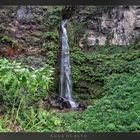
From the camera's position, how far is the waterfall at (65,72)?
5.30 meters

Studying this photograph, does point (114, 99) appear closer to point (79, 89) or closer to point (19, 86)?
point (79, 89)

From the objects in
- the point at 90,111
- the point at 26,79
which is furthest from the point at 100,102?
the point at 26,79

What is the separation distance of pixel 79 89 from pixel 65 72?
133 millimetres

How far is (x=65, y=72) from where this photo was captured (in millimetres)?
5352

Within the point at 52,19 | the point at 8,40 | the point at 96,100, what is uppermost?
the point at 52,19

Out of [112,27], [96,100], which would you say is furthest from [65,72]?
[112,27]

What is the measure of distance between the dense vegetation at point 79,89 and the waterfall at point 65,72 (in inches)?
1.3

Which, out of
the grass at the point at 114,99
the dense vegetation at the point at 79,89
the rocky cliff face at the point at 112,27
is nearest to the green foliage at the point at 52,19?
the dense vegetation at the point at 79,89

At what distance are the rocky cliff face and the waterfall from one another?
0.34 feet

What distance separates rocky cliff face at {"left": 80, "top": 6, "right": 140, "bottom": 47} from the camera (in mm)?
5285

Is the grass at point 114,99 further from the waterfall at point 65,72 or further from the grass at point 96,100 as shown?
the waterfall at point 65,72

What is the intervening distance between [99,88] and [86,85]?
84 millimetres

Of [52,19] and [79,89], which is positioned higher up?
[52,19]

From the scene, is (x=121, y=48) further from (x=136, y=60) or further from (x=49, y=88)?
(x=49, y=88)
